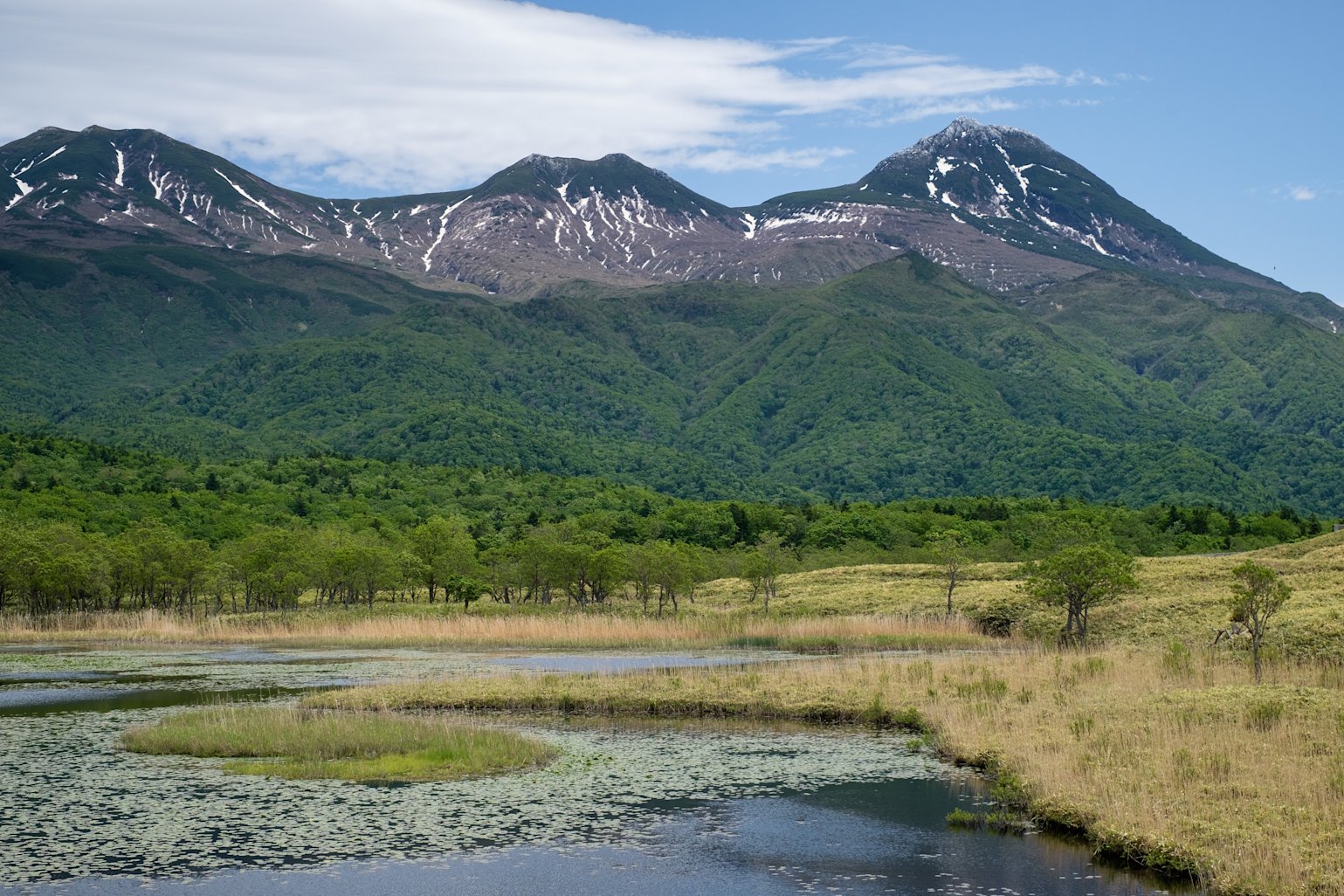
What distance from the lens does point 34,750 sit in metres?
34.2

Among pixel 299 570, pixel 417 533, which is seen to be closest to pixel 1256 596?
pixel 299 570

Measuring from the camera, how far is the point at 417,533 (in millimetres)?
102000

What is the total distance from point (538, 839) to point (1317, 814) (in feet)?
46.9

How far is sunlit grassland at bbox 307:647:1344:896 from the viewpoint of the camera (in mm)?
21703

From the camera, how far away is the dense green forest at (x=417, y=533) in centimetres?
8856

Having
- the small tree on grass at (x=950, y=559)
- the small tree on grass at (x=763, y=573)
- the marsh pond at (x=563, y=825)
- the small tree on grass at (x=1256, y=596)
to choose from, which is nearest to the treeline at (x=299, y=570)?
the small tree on grass at (x=763, y=573)

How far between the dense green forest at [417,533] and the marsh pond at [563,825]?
48.6 m

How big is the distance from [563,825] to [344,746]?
31.5 feet

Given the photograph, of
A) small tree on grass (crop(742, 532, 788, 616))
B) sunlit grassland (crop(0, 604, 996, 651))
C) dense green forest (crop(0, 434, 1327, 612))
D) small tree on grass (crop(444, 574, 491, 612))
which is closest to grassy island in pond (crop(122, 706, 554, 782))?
sunlit grassland (crop(0, 604, 996, 651))

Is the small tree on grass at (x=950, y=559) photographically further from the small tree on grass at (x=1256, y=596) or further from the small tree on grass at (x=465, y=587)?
the small tree on grass at (x=465, y=587)

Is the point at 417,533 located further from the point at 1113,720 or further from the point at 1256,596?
the point at 1113,720

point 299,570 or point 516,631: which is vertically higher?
point 299,570

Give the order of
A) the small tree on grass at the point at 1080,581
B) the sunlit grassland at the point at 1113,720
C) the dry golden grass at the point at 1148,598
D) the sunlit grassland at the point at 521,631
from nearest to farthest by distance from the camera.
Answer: the sunlit grassland at the point at 1113,720, the dry golden grass at the point at 1148,598, the small tree on grass at the point at 1080,581, the sunlit grassland at the point at 521,631

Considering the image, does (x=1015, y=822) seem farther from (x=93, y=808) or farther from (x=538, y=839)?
(x=93, y=808)
